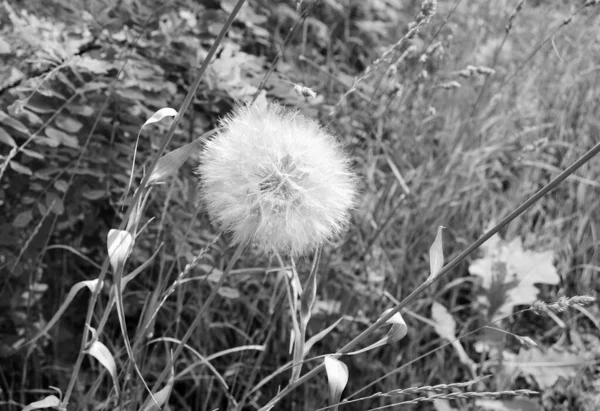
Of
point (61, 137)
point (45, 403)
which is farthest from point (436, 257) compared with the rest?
point (61, 137)

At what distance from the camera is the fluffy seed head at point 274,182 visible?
3.79 feet

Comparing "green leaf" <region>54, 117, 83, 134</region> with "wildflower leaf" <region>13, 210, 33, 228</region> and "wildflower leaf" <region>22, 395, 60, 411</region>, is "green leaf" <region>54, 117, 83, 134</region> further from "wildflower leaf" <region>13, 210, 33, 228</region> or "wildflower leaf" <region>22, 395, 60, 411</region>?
"wildflower leaf" <region>22, 395, 60, 411</region>

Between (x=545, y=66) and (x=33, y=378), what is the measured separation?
221 cm

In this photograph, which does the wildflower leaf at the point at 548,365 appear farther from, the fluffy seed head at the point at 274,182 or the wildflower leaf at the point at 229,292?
the fluffy seed head at the point at 274,182

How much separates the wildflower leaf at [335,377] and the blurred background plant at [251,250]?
419 millimetres

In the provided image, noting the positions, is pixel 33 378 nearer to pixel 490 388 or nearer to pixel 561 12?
pixel 490 388

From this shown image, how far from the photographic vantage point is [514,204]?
260 cm

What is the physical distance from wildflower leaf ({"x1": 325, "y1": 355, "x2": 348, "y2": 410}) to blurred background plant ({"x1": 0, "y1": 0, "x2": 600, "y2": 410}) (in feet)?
1.38

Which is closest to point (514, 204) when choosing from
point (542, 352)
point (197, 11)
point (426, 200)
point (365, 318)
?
point (426, 200)

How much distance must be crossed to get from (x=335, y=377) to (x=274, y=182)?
318 mm

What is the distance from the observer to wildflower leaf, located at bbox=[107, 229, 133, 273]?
3.56 ft

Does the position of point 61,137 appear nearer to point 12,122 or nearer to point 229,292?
point 12,122

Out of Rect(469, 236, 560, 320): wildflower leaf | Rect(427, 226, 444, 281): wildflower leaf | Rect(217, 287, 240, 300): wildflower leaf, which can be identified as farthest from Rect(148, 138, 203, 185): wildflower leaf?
Answer: Rect(469, 236, 560, 320): wildflower leaf

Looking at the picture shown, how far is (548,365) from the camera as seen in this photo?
2141 millimetres
